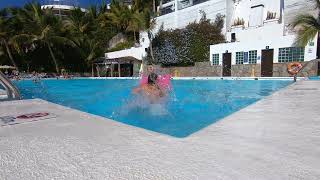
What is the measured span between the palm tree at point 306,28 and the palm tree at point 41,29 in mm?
25194

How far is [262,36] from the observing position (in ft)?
84.1

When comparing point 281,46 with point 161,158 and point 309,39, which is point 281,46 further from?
point 161,158

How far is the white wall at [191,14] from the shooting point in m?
30.6

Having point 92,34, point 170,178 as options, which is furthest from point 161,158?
point 92,34

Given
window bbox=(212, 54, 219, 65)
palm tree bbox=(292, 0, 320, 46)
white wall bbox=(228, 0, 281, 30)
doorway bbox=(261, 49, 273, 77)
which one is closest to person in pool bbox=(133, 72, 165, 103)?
palm tree bbox=(292, 0, 320, 46)

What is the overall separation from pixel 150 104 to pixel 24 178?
26.9 ft

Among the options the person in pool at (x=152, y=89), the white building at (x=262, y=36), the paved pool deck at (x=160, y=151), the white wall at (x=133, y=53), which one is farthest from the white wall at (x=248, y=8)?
the paved pool deck at (x=160, y=151)

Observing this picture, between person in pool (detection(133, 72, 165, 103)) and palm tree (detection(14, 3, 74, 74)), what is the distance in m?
26.4

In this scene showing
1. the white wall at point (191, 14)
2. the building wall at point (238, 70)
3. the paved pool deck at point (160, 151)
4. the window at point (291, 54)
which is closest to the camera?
the paved pool deck at point (160, 151)

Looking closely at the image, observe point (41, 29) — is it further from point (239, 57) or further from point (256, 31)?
point (256, 31)

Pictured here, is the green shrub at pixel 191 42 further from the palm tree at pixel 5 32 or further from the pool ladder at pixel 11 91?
the pool ladder at pixel 11 91

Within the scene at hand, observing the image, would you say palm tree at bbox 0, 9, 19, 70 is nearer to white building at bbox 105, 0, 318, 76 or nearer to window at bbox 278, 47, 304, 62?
white building at bbox 105, 0, 318, 76

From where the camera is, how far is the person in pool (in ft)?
34.9

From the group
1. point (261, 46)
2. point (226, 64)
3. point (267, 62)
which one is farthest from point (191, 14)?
point (267, 62)
